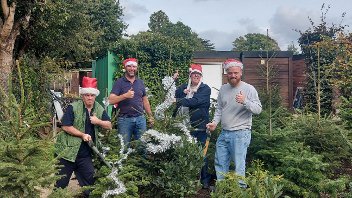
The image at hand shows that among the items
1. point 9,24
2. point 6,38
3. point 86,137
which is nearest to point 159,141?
point 86,137

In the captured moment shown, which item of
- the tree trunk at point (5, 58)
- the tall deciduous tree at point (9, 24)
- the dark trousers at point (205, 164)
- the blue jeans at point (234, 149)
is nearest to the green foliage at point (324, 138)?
the dark trousers at point (205, 164)

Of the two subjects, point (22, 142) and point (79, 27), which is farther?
point (79, 27)

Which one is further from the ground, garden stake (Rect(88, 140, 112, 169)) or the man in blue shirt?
the man in blue shirt

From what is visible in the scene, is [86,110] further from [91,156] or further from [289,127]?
[289,127]

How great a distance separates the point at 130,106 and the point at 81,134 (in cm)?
143

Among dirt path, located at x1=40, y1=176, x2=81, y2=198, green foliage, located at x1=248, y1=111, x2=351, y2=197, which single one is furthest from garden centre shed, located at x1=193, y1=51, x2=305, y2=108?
dirt path, located at x1=40, y1=176, x2=81, y2=198

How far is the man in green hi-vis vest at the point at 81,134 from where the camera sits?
519 cm

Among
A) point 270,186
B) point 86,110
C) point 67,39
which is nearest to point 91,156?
point 86,110

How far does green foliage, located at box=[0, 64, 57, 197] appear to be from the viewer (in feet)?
11.2

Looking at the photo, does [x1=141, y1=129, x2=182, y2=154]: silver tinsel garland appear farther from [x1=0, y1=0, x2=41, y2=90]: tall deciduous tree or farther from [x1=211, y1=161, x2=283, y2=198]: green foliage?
[x1=0, y1=0, x2=41, y2=90]: tall deciduous tree

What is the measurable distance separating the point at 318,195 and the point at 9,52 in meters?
9.49

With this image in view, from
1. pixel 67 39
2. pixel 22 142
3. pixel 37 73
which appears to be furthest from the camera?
pixel 67 39

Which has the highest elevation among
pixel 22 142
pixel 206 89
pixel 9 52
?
pixel 9 52

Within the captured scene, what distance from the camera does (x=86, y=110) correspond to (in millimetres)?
5344
